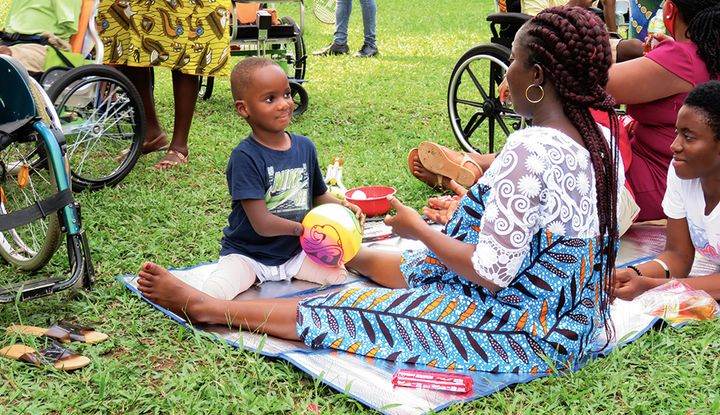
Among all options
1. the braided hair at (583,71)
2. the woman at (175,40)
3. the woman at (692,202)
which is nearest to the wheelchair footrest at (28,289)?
the braided hair at (583,71)

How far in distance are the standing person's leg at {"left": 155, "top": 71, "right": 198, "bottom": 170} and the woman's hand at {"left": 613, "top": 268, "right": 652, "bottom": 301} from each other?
116 inches

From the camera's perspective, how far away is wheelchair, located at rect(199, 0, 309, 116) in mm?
6449

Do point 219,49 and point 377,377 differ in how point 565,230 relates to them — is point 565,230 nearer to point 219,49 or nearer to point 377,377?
point 377,377

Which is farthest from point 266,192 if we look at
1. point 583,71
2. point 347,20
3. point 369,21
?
point 347,20

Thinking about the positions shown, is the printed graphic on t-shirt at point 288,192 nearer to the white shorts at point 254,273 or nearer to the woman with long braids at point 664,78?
the white shorts at point 254,273

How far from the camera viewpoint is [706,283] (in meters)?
3.10

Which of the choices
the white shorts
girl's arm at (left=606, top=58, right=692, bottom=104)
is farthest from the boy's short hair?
girl's arm at (left=606, top=58, right=692, bottom=104)

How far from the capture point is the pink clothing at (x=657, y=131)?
11.2 feet

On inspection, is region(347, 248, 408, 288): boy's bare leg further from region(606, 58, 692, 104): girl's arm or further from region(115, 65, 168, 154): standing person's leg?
region(115, 65, 168, 154): standing person's leg

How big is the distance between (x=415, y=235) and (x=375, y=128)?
3.68m

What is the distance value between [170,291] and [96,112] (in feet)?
6.48

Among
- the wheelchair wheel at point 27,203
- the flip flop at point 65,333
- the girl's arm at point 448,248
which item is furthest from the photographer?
the wheelchair wheel at point 27,203

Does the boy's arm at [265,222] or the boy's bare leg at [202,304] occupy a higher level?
the boy's arm at [265,222]

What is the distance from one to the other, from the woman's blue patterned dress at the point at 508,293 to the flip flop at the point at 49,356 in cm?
75
